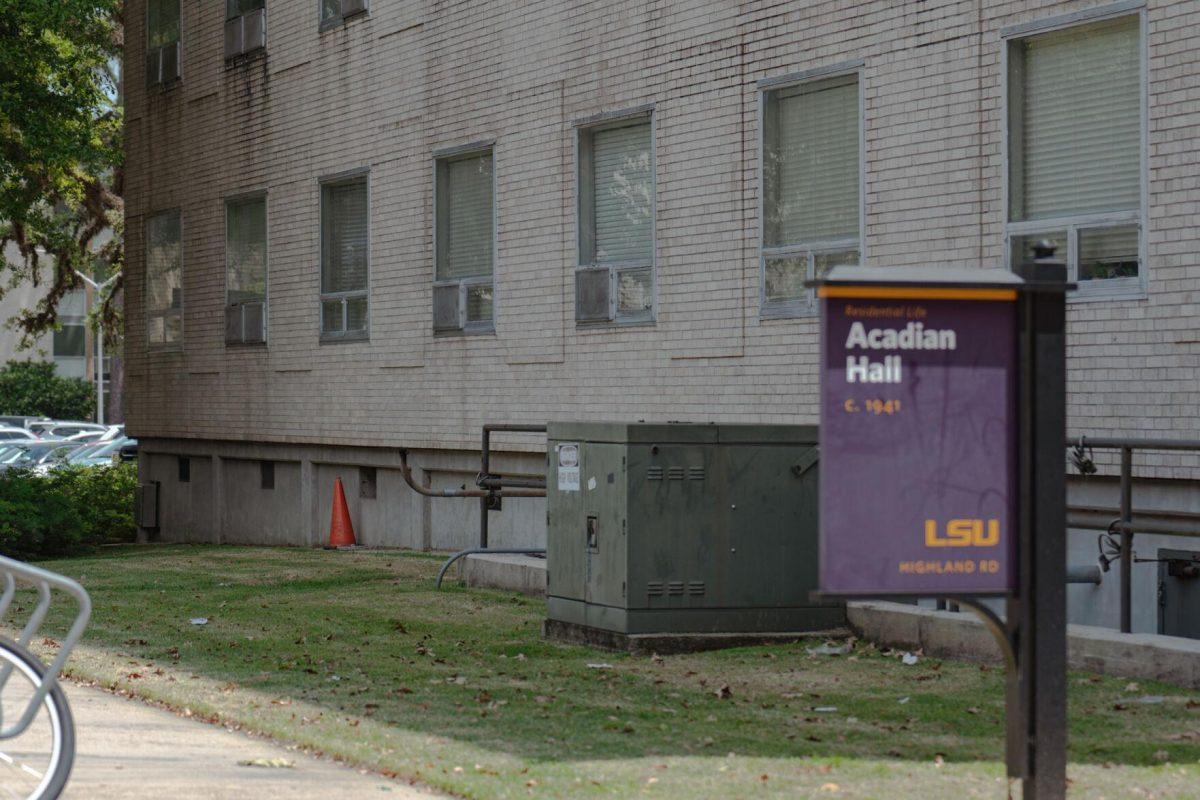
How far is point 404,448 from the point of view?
18891 millimetres

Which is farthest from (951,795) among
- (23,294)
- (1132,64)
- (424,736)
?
(23,294)

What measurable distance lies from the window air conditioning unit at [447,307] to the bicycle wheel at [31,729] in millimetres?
12269

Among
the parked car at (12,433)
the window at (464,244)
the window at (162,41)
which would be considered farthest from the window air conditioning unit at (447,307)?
the parked car at (12,433)

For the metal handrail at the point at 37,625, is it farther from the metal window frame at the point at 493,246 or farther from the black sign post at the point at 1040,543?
the metal window frame at the point at 493,246

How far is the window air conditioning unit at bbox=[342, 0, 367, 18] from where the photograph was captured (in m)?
19.4

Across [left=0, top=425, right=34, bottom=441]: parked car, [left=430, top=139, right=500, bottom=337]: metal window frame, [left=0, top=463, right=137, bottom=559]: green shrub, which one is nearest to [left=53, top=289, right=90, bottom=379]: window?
[left=0, top=425, right=34, bottom=441]: parked car

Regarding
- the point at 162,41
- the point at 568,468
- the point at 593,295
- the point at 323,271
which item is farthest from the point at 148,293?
the point at 568,468

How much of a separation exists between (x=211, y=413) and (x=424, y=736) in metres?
16.0

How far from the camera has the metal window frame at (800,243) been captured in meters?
13.0

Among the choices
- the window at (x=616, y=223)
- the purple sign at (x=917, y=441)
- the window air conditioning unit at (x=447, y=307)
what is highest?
the window at (x=616, y=223)

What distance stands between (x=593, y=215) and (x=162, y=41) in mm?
10624

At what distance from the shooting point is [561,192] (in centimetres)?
1617

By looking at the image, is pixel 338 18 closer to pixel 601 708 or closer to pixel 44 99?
pixel 44 99

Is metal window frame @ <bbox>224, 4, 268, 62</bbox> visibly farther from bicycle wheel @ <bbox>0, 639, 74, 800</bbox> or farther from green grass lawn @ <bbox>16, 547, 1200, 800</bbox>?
bicycle wheel @ <bbox>0, 639, 74, 800</bbox>
